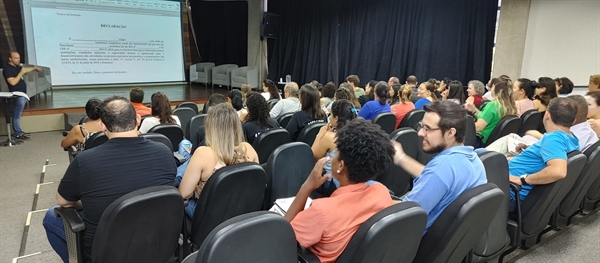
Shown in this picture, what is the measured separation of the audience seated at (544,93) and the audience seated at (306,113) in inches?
105

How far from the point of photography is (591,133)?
2.76 meters

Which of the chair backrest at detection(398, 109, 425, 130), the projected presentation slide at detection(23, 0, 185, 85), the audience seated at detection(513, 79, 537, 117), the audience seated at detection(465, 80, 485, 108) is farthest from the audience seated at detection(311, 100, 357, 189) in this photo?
the projected presentation slide at detection(23, 0, 185, 85)

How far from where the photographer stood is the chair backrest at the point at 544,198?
7.12 feet

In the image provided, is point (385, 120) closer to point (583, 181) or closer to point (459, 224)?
point (583, 181)

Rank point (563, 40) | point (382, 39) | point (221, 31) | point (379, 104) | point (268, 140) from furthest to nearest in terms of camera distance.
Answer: point (221, 31)
point (382, 39)
point (563, 40)
point (379, 104)
point (268, 140)

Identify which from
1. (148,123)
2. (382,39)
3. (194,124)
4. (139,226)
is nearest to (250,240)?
(139,226)

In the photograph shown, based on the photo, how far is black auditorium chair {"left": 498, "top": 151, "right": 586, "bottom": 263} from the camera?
218cm

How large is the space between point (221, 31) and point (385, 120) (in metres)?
9.60

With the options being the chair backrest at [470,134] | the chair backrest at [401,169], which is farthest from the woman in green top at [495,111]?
the chair backrest at [401,169]

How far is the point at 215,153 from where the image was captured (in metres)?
2.11

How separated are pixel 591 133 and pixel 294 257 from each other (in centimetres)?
263

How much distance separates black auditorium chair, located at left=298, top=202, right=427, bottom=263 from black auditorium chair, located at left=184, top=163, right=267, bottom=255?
73cm

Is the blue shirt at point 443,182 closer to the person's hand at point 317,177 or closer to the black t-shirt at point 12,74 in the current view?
the person's hand at point 317,177

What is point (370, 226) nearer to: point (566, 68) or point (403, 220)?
point (403, 220)
